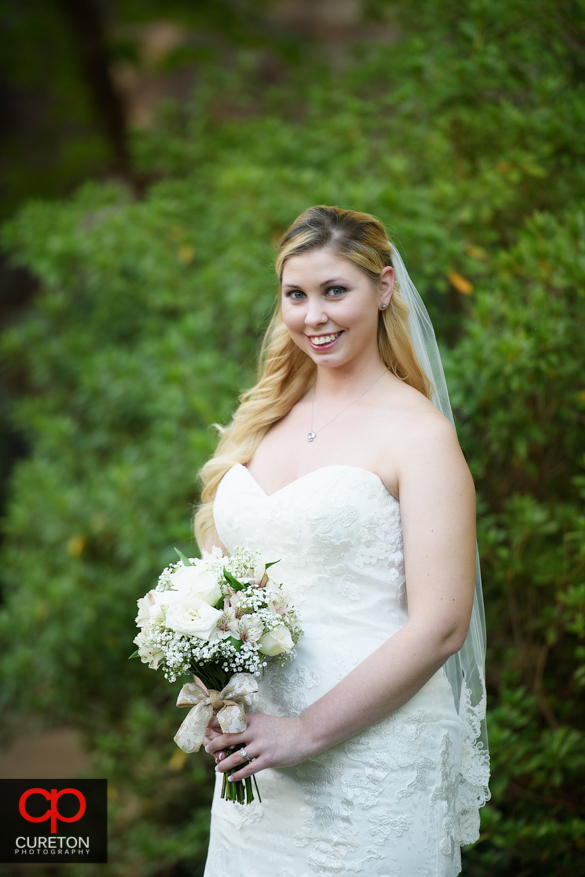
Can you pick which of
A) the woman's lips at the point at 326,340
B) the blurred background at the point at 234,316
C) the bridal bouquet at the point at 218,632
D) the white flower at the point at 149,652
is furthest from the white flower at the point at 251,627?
the blurred background at the point at 234,316

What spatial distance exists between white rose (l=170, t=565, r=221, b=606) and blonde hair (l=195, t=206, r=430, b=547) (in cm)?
59

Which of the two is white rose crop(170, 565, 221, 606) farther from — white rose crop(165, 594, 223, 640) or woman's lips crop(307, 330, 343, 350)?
woman's lips crop(307, 330, 343, 350)

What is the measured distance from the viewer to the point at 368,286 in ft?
6.91

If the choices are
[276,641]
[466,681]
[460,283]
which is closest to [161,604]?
[276,641]

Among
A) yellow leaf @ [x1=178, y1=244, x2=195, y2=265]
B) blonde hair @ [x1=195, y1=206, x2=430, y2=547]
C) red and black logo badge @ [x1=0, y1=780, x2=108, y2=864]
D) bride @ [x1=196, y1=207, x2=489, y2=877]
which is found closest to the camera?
bride @ [x1=196, y1=207, x2=489, y2=877]

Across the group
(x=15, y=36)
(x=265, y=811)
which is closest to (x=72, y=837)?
(x=265, y=811)

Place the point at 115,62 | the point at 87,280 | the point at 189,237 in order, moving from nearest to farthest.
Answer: the point at 189,237
the point at 87,280
the point at 115,62

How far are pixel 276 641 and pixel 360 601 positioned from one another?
31cm

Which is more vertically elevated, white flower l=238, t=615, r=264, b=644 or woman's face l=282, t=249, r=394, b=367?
woman's face l=282, t=249, r=394, b=367

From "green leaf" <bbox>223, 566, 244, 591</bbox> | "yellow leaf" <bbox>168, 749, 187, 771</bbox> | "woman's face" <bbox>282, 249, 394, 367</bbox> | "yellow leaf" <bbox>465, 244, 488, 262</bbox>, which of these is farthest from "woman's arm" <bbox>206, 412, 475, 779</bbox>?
"yellow leaf" <bbox>168, 749, 187, 771</bbox>

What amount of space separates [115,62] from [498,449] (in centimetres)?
543

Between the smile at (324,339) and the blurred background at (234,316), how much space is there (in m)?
0.60

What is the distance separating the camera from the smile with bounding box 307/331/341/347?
2100 millimetres

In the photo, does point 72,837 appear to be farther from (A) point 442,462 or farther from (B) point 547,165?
(B) point 547,165
